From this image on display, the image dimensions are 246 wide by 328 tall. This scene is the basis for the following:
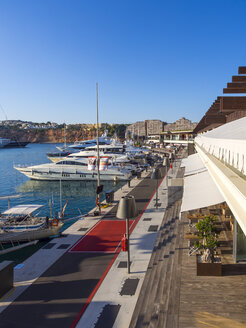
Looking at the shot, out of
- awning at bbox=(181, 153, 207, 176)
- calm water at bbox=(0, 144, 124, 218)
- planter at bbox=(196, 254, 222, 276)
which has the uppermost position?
awning at bbox=(181, 153, 207, 176)

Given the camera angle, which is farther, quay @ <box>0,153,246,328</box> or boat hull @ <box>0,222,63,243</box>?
boat hull @ <box>0,222,63,243</box>

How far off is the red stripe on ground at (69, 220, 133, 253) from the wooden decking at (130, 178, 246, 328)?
289cm

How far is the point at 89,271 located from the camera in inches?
416

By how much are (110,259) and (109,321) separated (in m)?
4.20

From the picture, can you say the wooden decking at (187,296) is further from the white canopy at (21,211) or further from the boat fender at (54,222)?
the white canopy at (21,211)

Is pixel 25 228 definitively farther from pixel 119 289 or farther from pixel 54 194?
pixel 54 194

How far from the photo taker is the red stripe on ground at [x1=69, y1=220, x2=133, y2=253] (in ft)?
42.3

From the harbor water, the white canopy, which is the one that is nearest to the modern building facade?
the white canopy

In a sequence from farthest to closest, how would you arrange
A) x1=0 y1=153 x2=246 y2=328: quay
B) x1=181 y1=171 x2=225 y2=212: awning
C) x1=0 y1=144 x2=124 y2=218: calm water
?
x1=0 y1=144 x2=124 y2=218: calm water, x1=181 y1=171 x2=225 y2=212: awning, x1=0 y1=153 x2=246 y2=328: quay

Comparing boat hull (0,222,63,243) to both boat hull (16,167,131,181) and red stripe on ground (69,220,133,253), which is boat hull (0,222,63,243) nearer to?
red stripe on ground (69,220,133,253)

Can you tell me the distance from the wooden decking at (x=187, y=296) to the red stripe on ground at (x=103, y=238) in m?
2.89

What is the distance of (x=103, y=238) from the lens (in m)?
14.3

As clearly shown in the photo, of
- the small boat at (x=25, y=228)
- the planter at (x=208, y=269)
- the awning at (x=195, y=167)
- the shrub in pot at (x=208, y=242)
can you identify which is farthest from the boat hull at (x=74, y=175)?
the planter at (x=208, y=269)

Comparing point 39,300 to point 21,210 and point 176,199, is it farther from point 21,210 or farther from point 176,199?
point 176,199
